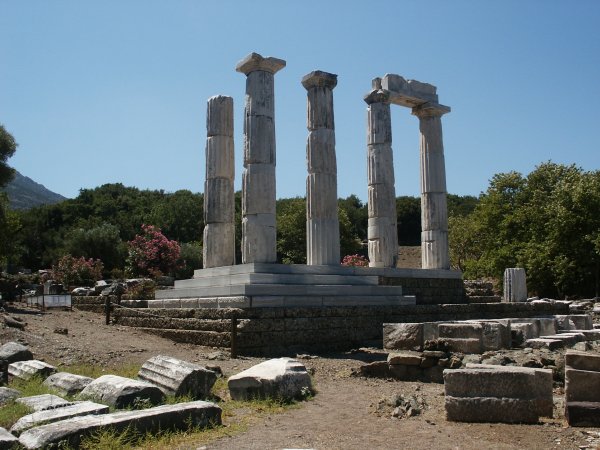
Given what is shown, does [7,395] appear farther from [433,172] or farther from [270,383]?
[433,172]

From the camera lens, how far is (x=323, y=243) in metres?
16.3

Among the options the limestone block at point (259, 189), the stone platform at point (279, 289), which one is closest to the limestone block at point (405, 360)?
the stone platform at point (279, 289)

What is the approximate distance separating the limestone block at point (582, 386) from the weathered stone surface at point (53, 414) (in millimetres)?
5004

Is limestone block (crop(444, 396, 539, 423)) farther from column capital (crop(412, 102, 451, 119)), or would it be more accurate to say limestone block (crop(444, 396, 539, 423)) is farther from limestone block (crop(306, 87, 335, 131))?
column capital (crop(412, 102, 451, 119))

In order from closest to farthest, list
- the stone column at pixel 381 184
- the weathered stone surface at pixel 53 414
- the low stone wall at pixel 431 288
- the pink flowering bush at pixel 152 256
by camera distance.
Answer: the weathered stone surface at pixel 53 414, the low stone wall at pixel 431 288, the stone column at pixel 381 184, the pink flowering bush at pixel 152 256

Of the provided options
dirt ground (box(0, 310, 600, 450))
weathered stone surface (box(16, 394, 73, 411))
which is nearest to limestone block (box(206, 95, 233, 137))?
dirt ground (box(0, 310, 600, 450))

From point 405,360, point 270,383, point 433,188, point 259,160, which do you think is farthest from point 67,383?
point 433,188

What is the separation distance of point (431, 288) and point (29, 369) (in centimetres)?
1307

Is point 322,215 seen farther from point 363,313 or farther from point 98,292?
point 98,292

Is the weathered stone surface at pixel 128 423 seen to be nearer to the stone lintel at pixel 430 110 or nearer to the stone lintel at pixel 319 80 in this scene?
the stone lintel at pixel 319 80

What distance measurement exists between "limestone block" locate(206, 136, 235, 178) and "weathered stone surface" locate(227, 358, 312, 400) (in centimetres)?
932

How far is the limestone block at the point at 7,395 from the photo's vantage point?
7.11m

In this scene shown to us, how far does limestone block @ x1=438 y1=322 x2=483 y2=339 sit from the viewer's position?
35.5ft

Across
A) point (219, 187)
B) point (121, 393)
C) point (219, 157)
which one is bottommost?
point (121, 393)
